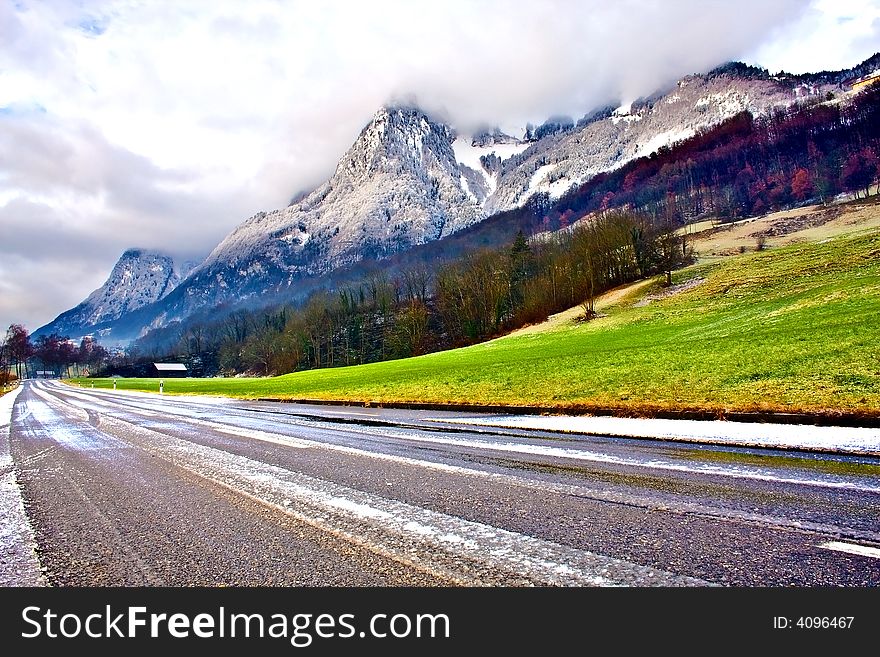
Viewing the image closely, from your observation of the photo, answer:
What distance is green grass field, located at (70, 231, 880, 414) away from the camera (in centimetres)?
1189

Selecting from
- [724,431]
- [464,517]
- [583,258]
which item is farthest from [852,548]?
[583,258]

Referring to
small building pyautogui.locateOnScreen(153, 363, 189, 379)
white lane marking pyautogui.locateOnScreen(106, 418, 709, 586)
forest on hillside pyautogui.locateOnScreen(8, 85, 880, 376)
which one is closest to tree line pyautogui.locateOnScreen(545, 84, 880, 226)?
forest on hillside pyautogui.locateOnScreen(8, 85, 880, 376)

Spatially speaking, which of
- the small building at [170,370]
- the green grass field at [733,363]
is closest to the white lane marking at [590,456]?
the green grass field at [733,363]

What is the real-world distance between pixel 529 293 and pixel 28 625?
7383 cm

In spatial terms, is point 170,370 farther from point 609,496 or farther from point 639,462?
point 609,496

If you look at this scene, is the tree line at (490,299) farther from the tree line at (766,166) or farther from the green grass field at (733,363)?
the tree line at (766,166)

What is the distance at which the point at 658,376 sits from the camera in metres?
16.9

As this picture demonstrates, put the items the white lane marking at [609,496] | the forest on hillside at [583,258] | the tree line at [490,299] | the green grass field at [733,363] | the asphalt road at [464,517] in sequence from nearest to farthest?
1. the asphalt road at [464,517]
2. the white lane marking at [609,496]
3. the green grass field at [733,363]
4. the tree line at [490,299]
5. the forest on hillside at [583,258]

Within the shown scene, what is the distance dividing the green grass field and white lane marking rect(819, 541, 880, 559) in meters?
7.44

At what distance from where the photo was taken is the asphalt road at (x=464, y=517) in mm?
3162

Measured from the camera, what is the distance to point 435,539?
12.4ft

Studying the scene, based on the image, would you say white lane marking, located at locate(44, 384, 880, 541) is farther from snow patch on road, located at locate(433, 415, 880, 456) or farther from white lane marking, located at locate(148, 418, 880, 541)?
snow patch on road, located at locate(433, 415, 880, 456)

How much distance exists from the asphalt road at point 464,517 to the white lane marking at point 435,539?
2 centimetres

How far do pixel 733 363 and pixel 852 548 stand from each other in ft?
49.7
